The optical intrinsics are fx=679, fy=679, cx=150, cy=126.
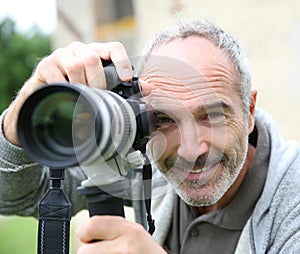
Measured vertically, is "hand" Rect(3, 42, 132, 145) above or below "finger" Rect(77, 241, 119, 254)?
above

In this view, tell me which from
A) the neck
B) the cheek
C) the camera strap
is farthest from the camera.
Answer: the neck

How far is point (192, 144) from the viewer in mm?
1482

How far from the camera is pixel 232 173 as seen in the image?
160 cm

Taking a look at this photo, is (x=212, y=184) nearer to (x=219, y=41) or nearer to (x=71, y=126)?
(x=219, y=41)

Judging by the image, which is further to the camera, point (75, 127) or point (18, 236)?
point (18, 236)

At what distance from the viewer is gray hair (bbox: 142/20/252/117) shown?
5.38ft

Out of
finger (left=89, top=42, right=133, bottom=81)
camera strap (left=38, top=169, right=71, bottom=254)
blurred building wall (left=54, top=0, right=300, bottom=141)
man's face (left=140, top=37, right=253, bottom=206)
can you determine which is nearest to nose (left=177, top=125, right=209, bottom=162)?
man's face (left=140, top=37, right=253, bottom=206)

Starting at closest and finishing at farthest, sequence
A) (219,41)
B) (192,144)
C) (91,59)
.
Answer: (91,59)
(192,144)
(219,41)

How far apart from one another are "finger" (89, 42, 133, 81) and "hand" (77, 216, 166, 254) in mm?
313

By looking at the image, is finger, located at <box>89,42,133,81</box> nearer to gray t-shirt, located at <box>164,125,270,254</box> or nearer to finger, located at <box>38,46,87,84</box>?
finger, located at <box>38,46,87,84</box>

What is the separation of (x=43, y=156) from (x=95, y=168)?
10 centimetres

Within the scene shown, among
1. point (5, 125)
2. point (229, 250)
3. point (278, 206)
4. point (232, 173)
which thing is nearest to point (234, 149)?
point (232, 173)

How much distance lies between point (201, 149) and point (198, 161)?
3 centimetres

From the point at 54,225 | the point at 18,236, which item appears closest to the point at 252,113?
the point at 54,225
